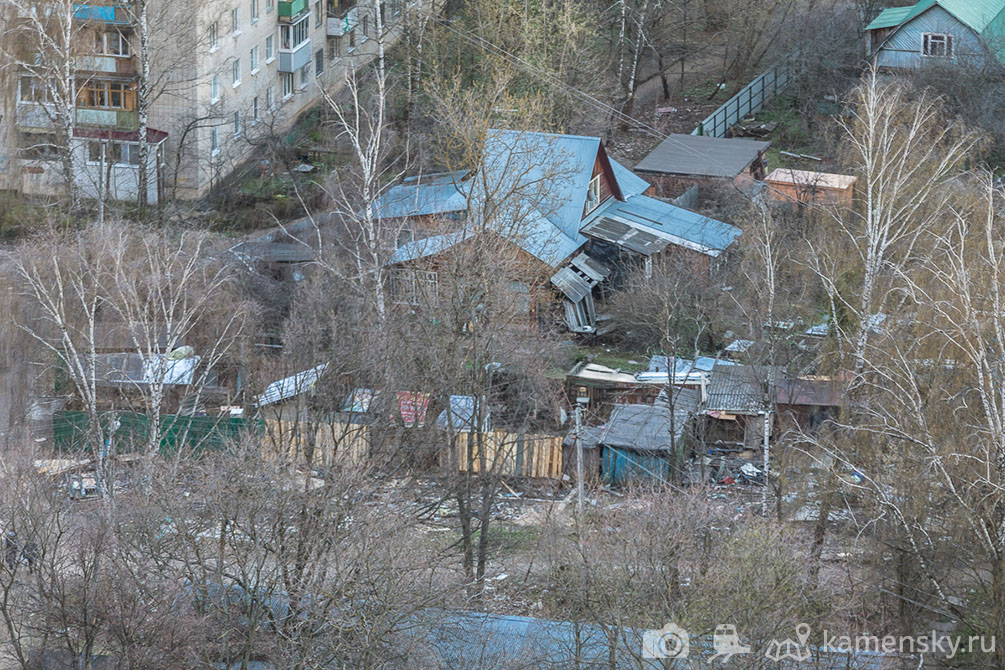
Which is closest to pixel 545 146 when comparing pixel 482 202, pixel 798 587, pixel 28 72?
pixel 482 202

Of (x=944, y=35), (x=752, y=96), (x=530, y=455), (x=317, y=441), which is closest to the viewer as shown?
(x=530, y=455)

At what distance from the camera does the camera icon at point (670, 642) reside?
44.9ft

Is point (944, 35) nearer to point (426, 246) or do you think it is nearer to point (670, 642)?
point (426, 246)

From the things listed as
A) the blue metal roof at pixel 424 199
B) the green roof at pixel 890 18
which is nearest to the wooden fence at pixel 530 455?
the blue metal roof at pixel 424 199

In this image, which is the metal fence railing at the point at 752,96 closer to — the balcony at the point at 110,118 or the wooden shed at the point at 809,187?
the wooden shed at the point at 809,187

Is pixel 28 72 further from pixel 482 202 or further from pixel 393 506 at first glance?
pixel 393 506

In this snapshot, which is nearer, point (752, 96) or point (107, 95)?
point (107, 95)

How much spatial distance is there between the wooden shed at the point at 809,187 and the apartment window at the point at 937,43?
21.2ft

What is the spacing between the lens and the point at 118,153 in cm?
3020

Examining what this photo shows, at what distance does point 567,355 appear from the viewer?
78.3 ft

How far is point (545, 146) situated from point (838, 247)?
23.9 feet

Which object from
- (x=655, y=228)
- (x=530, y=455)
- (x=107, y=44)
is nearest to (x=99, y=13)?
(x=107, y=44)

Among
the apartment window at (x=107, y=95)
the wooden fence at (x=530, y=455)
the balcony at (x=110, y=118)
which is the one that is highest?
the apartment window at (x=107, y=95)

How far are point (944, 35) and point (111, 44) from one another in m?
19.2
